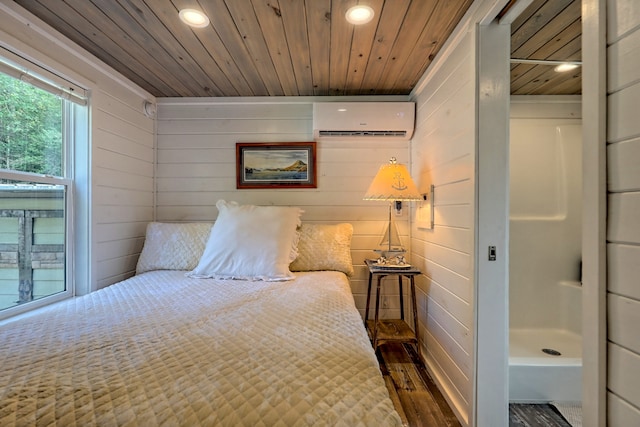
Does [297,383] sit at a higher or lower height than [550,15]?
lower

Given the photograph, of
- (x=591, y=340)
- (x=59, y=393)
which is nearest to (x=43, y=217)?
(x=59, y=393)

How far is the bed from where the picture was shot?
635mm

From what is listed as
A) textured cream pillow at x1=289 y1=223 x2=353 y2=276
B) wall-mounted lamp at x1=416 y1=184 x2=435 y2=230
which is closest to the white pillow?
textured cream pillow at x1=289 y1=223 x2=353 y2=276

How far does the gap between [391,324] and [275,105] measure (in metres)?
2.10

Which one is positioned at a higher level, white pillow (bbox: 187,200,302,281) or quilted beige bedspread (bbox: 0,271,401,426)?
white pillow (bbox: 187,200,302,281)

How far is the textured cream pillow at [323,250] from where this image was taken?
2.16m

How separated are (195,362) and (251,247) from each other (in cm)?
113

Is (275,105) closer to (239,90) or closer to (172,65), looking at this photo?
(239,90)

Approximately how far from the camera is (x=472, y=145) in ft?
4.66

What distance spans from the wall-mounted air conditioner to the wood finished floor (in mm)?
1796

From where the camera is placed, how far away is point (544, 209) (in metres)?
2.46

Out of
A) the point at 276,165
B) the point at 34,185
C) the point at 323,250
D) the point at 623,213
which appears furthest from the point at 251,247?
the point at 623,213

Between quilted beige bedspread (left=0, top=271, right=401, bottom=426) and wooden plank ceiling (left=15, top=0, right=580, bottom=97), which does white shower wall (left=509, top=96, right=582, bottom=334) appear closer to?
wooden plank ceiling (left=15, top=0, right=580, bottom=97)

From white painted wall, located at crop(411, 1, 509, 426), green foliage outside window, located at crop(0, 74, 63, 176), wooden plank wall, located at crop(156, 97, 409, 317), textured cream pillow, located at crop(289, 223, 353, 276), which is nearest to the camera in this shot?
white painted wall, located at crop(411, 1, 509, 426)
